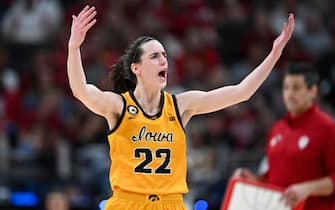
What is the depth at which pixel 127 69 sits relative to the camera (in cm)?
645

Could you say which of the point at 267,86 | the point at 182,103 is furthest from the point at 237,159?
the point at 182,103

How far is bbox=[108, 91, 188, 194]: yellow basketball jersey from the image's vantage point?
6004 millimetres

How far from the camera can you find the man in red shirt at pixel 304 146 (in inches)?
306

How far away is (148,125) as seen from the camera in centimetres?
607

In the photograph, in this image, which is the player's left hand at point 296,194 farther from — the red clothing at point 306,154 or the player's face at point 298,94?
the player's face at point 298,94

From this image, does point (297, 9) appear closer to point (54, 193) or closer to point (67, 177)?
point (67, 177)

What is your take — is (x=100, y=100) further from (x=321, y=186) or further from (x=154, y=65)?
(x=321, y=186)

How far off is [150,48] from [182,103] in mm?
458

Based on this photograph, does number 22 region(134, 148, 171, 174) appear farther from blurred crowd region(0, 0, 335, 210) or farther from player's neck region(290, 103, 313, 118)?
blurred crowd region(0, 0, 335, 210)

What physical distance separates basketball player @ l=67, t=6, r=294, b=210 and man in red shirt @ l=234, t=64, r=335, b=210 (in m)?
1.82

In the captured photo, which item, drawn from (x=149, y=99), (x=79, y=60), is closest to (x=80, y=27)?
(x=79, y=60)

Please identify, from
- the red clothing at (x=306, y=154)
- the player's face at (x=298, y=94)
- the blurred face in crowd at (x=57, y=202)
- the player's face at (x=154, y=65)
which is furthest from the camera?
the blurred face in crowd at (x=57, y=202)

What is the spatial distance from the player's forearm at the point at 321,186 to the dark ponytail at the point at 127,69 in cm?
191

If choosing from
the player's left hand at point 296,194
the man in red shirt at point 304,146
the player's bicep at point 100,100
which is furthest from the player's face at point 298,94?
the player's bicep at point 100,100
